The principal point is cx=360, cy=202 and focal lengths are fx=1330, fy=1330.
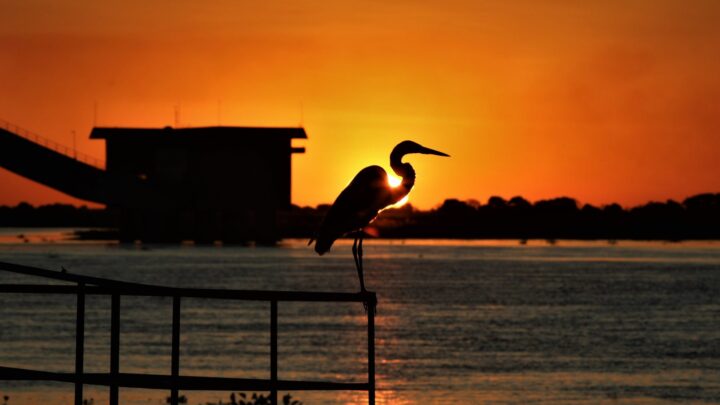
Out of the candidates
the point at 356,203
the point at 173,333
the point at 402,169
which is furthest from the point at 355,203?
the point at 173,333

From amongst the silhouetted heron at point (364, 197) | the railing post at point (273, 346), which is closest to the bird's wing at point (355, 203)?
the silhouetted heron at point (364, 197)

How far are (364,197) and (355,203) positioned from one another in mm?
83

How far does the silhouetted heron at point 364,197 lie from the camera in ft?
32.9

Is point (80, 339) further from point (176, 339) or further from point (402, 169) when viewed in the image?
point (402, 169)

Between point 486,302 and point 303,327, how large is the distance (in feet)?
85.3

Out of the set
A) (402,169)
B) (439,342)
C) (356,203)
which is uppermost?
(402,169)

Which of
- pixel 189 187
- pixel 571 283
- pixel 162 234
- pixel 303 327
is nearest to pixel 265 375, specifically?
pixel 303 327

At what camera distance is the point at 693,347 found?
51.3 metres

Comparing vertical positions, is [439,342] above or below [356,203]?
below

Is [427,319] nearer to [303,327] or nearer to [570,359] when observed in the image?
[303,327]

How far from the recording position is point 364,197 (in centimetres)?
1005

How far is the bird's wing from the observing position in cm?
1004

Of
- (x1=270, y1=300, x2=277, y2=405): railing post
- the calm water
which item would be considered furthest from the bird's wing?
the calm water

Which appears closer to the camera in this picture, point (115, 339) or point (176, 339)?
point (176, 339)
